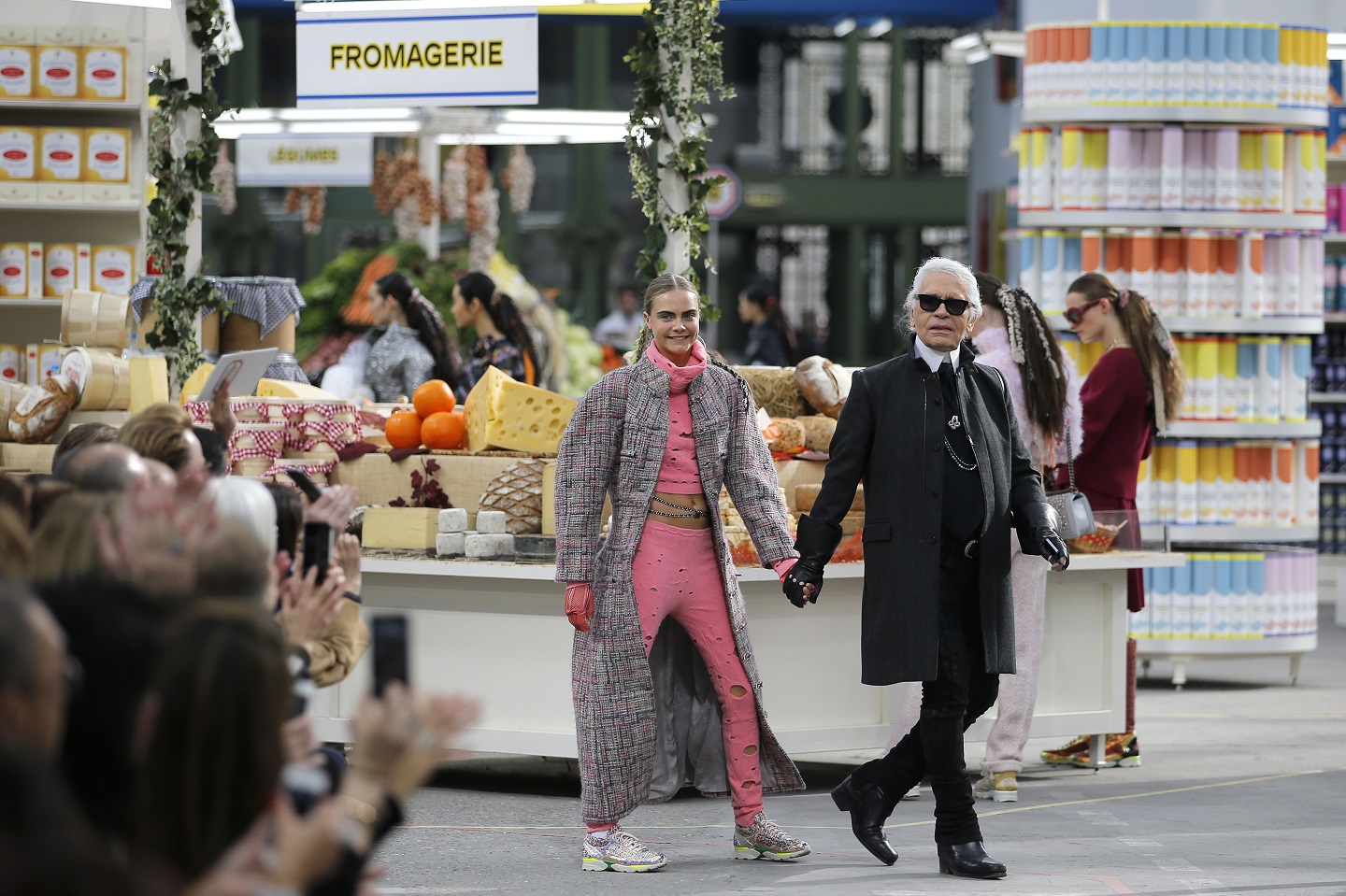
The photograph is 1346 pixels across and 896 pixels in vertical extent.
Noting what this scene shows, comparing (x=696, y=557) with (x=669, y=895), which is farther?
(x=696, y=557)

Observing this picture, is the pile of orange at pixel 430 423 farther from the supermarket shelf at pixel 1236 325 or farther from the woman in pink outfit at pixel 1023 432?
the supermarket shelf at pixel 1236 325

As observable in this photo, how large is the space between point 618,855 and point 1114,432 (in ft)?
9.31

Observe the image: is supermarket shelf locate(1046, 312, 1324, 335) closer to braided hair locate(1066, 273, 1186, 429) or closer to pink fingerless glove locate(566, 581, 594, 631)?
braided hair locate(1066, 273, 1186, 429)

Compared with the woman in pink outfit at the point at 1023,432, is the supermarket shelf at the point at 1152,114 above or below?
above

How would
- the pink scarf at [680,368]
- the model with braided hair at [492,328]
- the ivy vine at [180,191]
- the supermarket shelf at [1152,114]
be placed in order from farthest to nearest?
the supermarket shelf at [1152,114], the model with braided hair at [492,328], the ivy vine at [180,191], the pink scarf at [680,368]

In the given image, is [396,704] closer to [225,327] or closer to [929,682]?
[929,682]

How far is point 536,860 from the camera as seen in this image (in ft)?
17.2

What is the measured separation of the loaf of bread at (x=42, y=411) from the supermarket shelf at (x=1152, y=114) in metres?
4.34

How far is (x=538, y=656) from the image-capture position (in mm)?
6195

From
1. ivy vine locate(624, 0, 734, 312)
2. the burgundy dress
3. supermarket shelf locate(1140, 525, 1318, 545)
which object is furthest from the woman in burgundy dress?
supermarket shelf locate(1140, 525, 1318, 545)

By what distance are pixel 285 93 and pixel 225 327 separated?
1483 centimetres

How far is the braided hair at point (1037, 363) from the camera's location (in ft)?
20.5

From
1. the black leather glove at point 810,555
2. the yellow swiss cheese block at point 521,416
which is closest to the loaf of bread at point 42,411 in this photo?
the yellow swiss cheese block at point 521,416

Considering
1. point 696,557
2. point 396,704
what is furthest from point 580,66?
point 396,704
